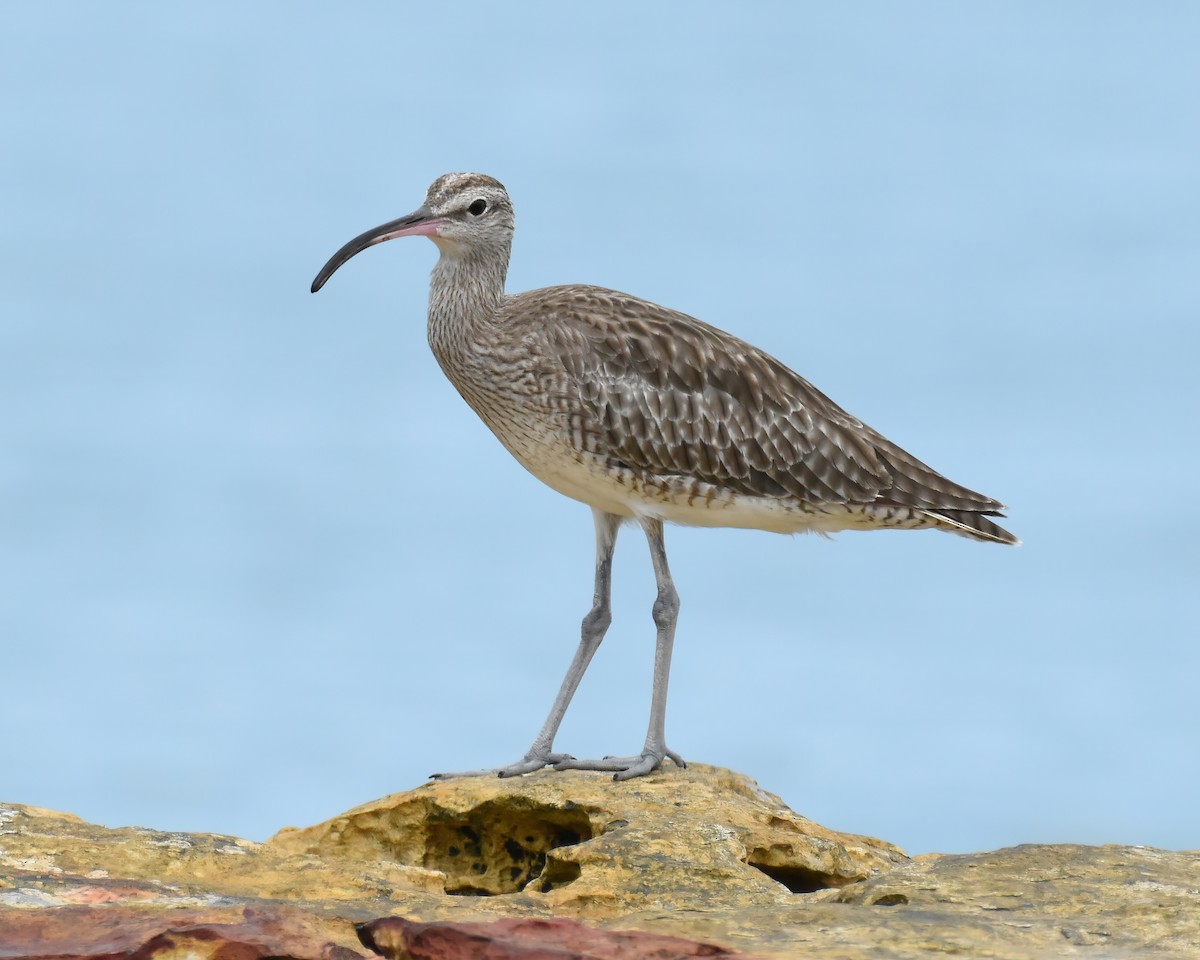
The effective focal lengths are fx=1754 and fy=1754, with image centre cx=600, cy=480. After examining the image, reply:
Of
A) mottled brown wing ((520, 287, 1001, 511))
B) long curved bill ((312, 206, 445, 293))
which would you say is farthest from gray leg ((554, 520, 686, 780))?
long curved bill ((312, 206, 445, 293))

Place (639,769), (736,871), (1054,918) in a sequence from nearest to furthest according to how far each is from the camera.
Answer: (1054,918) → (736,871) → (639,769)

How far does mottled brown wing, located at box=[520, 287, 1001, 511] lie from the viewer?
1416 centimetres

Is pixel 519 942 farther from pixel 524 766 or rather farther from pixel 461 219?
pixel 461 219

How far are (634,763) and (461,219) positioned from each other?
4782 mm

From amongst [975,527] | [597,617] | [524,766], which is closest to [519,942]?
[524,766]

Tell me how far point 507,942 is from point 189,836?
3523mm

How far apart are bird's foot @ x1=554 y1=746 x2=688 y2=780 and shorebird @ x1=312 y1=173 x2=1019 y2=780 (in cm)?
11

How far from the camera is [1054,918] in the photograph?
9.77 m

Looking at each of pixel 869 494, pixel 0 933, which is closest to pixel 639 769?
pixel 869 494

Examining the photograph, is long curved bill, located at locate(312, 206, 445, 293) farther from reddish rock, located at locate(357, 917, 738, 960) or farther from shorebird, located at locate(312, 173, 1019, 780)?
reddish rock, located at locate(357, 917, 738, 960)

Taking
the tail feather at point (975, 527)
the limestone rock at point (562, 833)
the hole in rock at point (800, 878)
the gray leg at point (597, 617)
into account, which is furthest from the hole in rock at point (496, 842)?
the tail feather at point (975, 527)

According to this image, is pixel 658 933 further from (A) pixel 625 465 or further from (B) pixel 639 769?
(A) pixel 625 465

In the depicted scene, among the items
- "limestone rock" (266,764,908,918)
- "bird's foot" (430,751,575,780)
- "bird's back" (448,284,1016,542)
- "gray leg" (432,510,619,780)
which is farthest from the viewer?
"gray leg" (432,510,619,780)

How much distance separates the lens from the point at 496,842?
12344 mm
